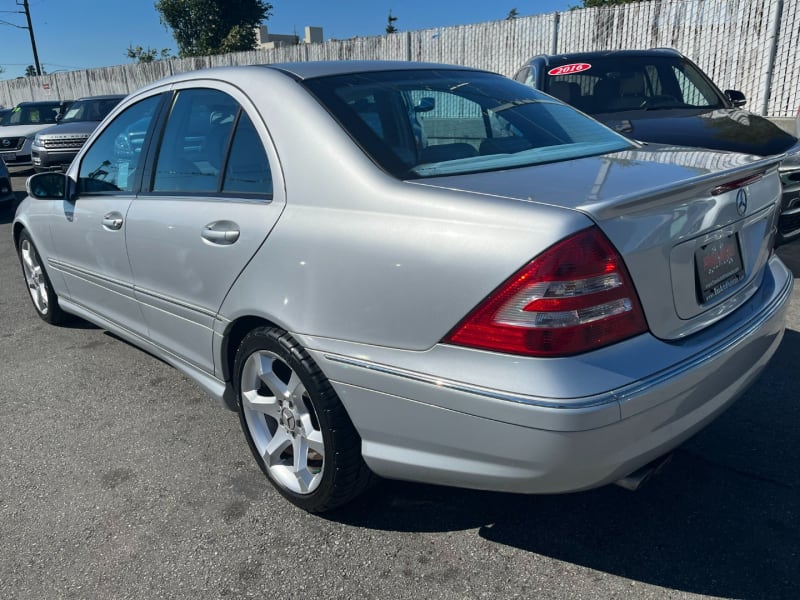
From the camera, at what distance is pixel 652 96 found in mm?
6191

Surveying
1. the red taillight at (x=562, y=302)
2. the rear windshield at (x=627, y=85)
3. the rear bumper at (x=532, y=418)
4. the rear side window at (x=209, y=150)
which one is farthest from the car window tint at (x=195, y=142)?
the rear windshield at (x=627, y=85)

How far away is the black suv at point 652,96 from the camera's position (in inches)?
203

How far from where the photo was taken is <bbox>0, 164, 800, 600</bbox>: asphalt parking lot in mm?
2205

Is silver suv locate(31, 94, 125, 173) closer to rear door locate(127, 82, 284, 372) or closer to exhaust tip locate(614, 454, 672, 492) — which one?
rear door locate(127, 82, 284, 372)

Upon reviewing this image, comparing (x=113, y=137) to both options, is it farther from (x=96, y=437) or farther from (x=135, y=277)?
(x=96, y=437)

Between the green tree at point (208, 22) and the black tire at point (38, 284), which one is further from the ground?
the green tree at point (208, 22)

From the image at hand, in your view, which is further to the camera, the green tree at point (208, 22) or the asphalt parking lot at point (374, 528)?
the green tree at point (208, 22)

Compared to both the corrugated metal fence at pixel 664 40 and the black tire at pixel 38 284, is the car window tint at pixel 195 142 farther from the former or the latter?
the corrugated metal fence at pixel 664 40

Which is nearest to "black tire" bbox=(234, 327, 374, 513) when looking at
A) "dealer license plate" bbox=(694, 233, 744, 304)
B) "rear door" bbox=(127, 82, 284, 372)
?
"rear door" bbox=(127, 82, 284, 372)

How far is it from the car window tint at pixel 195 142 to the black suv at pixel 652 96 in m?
3.39

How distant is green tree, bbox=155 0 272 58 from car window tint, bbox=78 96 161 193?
38535 millimetres

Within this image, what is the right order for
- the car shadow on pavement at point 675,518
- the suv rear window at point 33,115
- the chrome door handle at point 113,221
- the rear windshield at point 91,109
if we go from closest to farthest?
the car shadow on pavement at point 675,518
the chrome door handle at point 113,221
the rear windshield at point 91,109
the suv rear window at point 33,115

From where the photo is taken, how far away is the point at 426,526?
98.3 inches

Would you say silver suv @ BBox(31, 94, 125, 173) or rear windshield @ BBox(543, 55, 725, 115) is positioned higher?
rear windshield @ BBox(543, 55, 725, 115)
